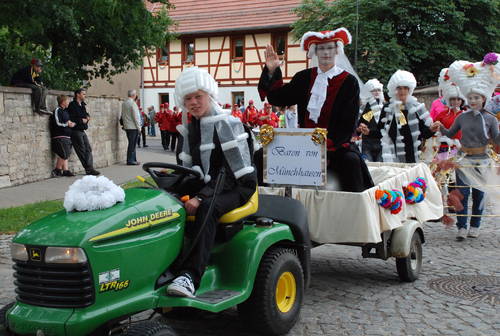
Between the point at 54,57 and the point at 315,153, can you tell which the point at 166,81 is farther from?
the point at 315,153

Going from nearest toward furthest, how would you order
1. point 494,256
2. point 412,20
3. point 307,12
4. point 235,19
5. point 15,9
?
point 494,256, point 15,9, point 412,20, point 307,12, point 235,19

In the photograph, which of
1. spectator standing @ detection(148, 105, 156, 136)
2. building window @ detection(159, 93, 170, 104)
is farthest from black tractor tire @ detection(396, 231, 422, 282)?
building window @ detection(159, 93, 170, 104)

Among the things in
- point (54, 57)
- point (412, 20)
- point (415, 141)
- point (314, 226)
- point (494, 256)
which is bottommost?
point (494, 256)

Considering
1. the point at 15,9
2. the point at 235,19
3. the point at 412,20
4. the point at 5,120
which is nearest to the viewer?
the point at 15,9

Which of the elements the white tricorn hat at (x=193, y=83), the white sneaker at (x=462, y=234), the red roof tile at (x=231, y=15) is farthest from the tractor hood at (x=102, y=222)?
the red roof tile at (x=231, y=15)

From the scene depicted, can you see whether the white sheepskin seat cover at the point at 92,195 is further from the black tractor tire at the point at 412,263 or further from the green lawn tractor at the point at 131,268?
the black tractor tire at the point at 412,263

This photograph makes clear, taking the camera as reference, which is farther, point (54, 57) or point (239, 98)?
point (239, 98)

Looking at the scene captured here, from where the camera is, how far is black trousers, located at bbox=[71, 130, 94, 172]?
515 inches

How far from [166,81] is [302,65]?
961 centimetres

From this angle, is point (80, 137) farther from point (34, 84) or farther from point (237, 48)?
point (237, 48)

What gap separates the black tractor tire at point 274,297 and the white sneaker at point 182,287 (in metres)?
0.68

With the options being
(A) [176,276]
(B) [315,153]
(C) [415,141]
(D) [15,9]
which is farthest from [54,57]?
(A) [176,276]

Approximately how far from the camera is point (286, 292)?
448cm

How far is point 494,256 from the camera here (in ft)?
22.9
